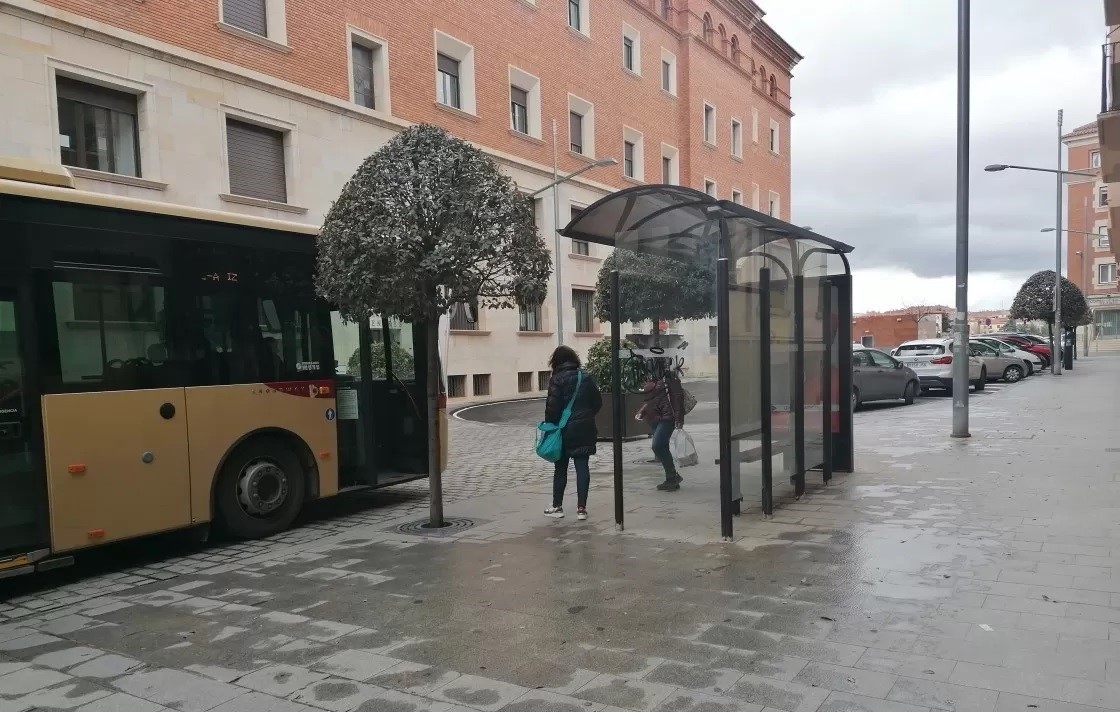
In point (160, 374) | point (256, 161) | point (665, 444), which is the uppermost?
point (256, 161)

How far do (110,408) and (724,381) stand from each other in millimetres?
4904

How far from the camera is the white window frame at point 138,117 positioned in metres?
14.3

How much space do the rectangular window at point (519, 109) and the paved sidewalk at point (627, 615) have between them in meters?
21.5

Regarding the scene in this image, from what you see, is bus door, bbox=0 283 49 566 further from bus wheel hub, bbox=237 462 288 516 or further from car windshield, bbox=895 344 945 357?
car windshield, bbox=895 344 945 357

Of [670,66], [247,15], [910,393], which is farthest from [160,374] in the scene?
[670,66]

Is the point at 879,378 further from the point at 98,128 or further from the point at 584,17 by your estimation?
the point at 584,17

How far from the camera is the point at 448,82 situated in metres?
24.7

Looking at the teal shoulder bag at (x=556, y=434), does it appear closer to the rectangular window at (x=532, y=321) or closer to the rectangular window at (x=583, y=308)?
the rectangular window at (x=532, y=321)

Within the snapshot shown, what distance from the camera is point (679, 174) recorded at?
36750 millimetres

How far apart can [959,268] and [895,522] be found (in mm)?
7758

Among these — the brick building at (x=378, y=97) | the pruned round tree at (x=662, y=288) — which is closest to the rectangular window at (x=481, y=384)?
the brick building at (x=378, y=97)

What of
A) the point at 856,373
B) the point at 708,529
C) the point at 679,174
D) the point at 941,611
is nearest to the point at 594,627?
the point at 941,611

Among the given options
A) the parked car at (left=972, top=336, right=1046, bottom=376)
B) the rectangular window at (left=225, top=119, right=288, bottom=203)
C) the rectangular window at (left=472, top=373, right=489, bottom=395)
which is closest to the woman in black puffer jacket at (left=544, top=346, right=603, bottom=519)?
the rectangular window at (left=225, top=119, right=288, bottom=203)

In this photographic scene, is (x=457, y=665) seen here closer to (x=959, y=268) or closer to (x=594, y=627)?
(x=594, y=627)
